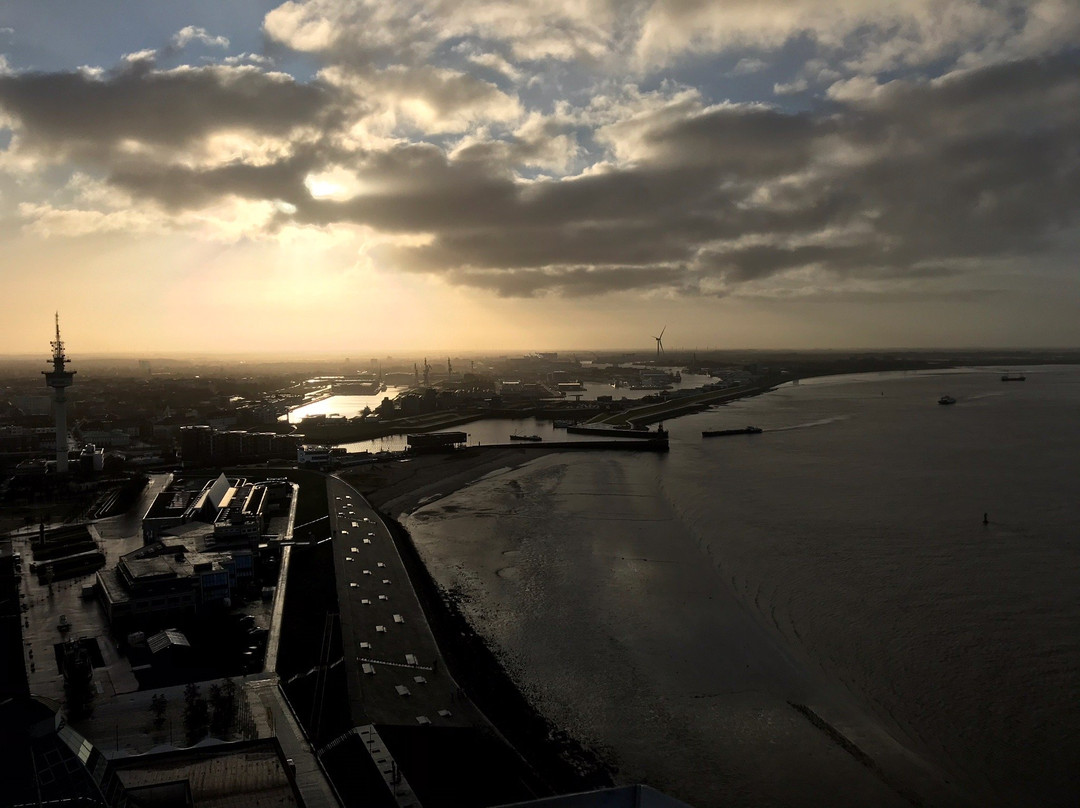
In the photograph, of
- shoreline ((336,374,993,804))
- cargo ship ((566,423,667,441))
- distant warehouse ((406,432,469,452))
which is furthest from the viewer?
cargo ship ((566,423,667,441))

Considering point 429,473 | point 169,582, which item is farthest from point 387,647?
point 429,473

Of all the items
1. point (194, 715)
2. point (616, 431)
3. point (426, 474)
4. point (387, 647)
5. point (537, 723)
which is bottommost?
point (537, 723)

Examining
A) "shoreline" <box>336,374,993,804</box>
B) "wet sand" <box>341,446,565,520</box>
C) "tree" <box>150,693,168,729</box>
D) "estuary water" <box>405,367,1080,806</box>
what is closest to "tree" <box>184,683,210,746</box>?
"tree" <box>150,693,168,729</box>

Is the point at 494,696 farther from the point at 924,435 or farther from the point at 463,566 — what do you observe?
the point at 924,435

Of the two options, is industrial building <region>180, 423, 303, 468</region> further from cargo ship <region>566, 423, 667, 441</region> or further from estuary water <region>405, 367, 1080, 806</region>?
cargo ship <region>566, 423, 667, 441</region>

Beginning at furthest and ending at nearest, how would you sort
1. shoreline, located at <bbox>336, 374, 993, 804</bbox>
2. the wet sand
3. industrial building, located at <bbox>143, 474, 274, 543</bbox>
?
the wet sand < industrial building, located at <bbox>143, 474, 274, 543</bbox> < shoreline, located at <bbox>336, 374, 993, 804</bbox>

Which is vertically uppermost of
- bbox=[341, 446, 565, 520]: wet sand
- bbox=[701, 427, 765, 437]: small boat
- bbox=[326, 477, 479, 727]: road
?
bbox=[701, 427, 765, 437]: small boat

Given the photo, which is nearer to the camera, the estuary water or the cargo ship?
the estuary water

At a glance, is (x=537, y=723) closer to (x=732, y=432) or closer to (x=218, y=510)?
(x=218, y=510)

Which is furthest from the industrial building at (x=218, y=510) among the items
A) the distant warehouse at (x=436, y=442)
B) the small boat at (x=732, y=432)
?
the small boat at (x=732, y=432)
